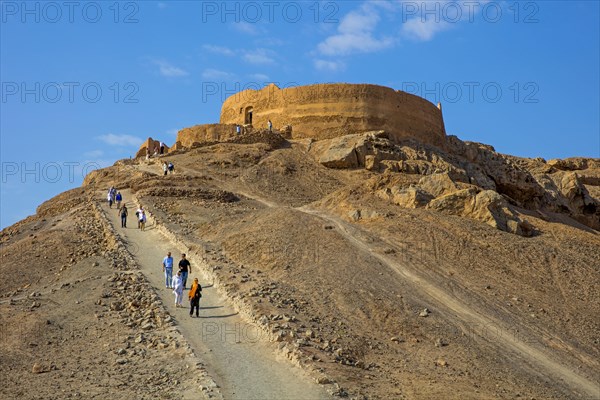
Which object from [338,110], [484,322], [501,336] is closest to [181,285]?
[484,322]

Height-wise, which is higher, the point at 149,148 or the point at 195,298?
the point at 149,148

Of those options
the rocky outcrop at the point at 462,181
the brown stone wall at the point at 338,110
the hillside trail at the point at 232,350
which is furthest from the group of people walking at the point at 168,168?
the hillside trail at the point at 232,350

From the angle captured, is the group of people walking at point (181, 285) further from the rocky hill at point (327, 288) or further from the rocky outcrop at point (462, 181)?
the rocky outcrop at point (462, 181)

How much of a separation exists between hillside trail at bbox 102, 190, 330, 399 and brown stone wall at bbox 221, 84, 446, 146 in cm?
1798

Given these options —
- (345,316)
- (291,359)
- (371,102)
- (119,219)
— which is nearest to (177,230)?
(119,219)

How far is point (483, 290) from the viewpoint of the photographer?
1894 cm

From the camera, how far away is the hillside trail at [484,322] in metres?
14.6

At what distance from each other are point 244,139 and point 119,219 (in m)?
11.5

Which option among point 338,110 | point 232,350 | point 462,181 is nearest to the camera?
point 232,350

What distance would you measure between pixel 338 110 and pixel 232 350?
23684 millimetres

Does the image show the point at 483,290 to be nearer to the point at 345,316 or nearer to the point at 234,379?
the point at 345,316

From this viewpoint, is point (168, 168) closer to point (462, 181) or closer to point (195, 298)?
point (462, 181)

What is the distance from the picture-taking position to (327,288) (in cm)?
1736

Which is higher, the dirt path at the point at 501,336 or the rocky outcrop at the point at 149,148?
the rocky outcrop at the point at 149,148
